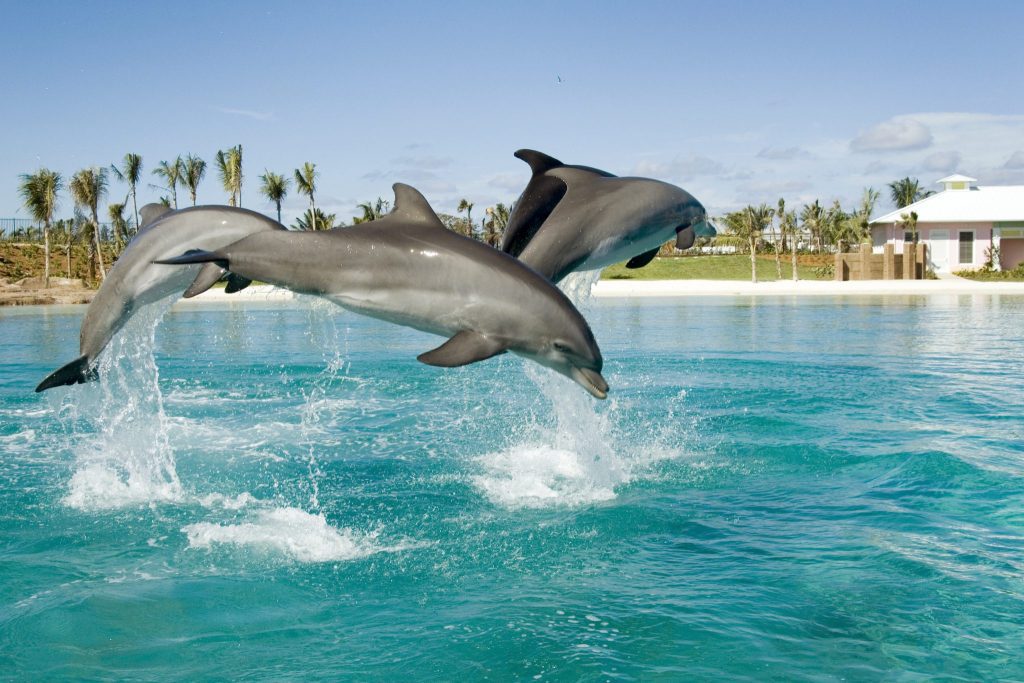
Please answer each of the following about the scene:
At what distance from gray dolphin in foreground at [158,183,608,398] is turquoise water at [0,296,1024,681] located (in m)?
1.47

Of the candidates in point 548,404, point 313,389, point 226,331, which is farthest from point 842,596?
point 226,331

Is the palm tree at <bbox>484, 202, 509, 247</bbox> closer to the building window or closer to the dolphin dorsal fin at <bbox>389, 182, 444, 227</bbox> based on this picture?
the building window

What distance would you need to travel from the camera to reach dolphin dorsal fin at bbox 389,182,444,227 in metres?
5.96

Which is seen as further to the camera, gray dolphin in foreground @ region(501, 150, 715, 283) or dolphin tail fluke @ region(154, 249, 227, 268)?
gray dolphin in foreground @ region(501, 150, 715, 283)

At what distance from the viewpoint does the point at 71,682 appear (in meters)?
5.91

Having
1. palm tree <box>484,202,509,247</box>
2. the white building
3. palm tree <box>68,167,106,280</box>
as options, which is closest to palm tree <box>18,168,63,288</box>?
palm tree <box>68,167,106,280</box>

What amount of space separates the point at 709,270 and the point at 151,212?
234 feet

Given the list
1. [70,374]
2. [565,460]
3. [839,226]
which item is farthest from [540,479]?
[839,226]

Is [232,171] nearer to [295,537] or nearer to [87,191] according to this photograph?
[87,191]

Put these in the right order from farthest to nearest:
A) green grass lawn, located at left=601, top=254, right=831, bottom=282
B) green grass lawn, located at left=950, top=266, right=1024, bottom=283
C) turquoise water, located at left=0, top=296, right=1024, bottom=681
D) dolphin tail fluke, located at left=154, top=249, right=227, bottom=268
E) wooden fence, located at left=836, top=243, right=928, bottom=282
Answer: green grass lawn, located at left=601, top=254, right=831, bottom=282 → wooden fence, located at left=836, top=243, right=928, bottom=282 → green grass lawn, located at left=950, top=266, right=1024, bottom=283 → turquoise water, located at left=0, top=296, right=1024, bottom=681 → dolphin tail fluke, located at left=154, top=249, right=227, bottom=268

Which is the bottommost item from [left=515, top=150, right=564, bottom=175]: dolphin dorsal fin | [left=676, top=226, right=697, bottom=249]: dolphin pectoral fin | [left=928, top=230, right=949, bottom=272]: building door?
[left=676, top=226, right=697, bottom=249]: dolphin pectoral fin

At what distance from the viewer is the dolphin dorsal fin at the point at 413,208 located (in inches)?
235

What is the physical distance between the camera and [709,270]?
76.3m

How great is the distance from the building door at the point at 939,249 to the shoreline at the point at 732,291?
5.99 m
